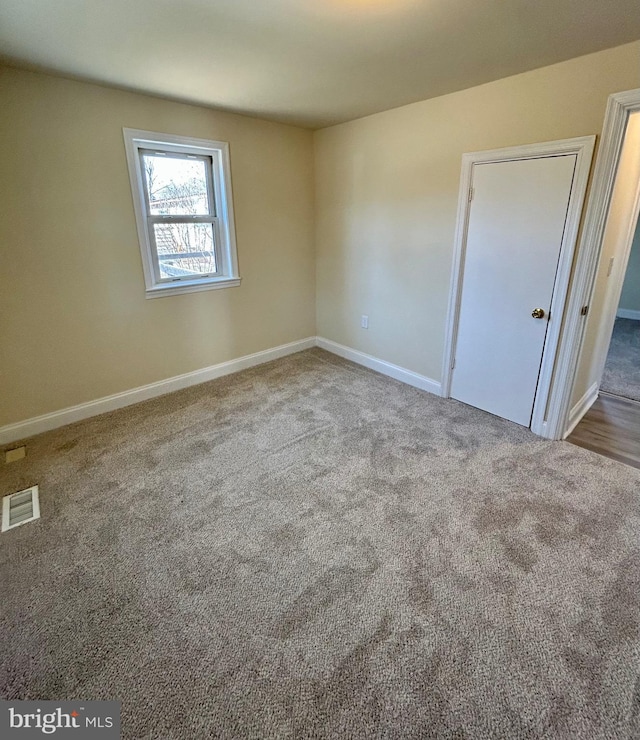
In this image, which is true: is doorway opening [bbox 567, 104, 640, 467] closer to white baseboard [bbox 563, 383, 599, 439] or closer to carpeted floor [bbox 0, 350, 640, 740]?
white baseboard [bbox 563, 383, 599, 439]

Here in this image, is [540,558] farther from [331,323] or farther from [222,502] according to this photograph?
[331,323]

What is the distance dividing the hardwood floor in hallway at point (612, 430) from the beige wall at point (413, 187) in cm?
118

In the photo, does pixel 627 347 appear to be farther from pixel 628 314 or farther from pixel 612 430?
pixel 612 430

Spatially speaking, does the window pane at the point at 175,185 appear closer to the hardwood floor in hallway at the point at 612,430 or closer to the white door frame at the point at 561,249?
the white door frame at the point at 561,249

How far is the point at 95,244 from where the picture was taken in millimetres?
2857

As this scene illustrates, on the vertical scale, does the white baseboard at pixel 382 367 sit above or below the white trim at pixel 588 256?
below

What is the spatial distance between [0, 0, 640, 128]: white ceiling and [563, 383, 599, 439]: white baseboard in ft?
7.49

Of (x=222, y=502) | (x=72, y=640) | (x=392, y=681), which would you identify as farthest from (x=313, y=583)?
(x=72, y=640)

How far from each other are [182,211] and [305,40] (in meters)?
1.82

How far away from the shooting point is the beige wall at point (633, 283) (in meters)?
5.65

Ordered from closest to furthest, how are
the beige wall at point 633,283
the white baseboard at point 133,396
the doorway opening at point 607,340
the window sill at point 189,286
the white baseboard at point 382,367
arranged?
the doorway opening at point 607,340
the white baseboard at point 133,396
the window sill at point 189,286
the white baseboard at point 382,367
the beige wall at point 633,283

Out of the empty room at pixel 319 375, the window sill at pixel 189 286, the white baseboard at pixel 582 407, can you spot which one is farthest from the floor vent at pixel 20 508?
the white baseboard at pixel 582 407

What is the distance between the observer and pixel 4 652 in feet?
4.64

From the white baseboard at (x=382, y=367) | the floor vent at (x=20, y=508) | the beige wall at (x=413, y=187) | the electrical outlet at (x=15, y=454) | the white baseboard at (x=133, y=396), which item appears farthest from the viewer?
the white baseboard at (x=382, y=367)
